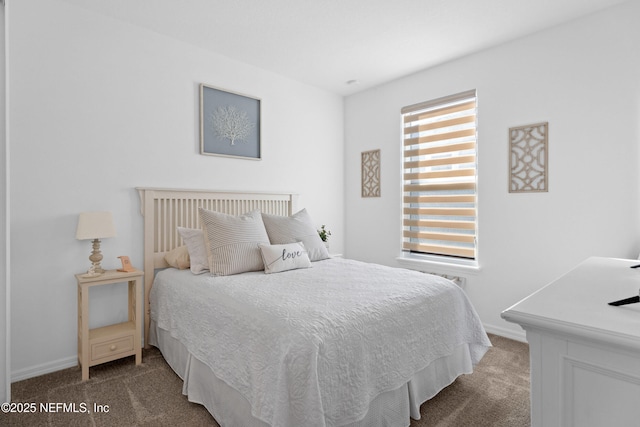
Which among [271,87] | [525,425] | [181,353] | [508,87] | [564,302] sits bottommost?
[525,425]

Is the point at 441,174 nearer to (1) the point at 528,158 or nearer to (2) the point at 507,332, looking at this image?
(1) the point at 528,158

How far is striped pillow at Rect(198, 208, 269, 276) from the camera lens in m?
2.38

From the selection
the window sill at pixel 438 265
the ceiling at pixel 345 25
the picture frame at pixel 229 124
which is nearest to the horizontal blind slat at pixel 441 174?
the window sill at pixel 438 265

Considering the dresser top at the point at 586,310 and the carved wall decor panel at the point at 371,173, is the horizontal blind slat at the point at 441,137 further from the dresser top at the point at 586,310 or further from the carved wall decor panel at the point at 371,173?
the dresser top at the point at 586,310

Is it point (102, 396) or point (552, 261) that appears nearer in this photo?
point (102, 396)

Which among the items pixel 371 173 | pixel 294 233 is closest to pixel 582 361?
pixel 294 233

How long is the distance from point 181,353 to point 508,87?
11.1 ft

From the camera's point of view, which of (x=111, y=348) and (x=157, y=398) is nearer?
(x=157, y=398)

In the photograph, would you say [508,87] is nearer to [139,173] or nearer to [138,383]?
[139,173]

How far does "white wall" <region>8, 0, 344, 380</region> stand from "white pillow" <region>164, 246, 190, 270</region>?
255 mm

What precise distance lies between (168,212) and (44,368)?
1.36m

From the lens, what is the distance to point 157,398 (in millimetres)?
1954

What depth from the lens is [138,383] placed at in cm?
212

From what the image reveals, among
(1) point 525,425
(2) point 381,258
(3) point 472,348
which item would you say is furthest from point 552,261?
(2) point 381,258
